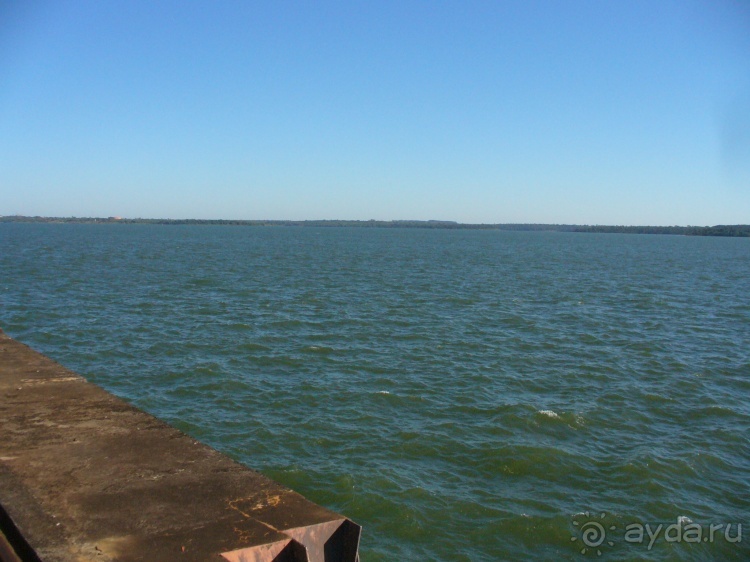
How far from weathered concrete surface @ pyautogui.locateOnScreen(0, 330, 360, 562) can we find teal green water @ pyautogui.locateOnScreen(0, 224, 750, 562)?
313cm

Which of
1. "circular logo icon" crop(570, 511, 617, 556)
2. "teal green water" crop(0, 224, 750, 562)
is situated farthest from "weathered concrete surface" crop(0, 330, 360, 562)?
"circular logo icon" crop(570, 511, 617, 556)

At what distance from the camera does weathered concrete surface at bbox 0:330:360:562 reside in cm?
391

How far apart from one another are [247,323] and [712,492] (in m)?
15.8

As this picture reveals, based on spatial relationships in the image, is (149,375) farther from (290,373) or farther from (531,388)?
(531,388)

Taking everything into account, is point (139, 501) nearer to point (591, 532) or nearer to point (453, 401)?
point (591, 532)

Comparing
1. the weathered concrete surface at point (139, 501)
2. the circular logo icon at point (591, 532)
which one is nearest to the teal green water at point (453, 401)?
the circular logo icon at point (591, 532)

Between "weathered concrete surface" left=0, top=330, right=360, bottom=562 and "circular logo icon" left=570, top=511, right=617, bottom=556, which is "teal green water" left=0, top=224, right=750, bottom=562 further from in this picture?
"weathered concrete surface" left=0, top=330, right=360, bottom=562

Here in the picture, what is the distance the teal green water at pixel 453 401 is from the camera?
8.41 metres

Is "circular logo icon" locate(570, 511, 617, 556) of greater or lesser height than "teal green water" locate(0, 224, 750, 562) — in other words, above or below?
below

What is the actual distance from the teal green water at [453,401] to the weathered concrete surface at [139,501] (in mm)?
3132

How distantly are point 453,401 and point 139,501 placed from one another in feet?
30.7

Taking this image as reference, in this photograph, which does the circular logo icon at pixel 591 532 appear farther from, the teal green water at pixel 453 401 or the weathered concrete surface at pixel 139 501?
the weathered concrete surface at pixel 139 501

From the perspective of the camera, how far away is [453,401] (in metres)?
13.1

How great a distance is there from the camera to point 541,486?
9297 mm
